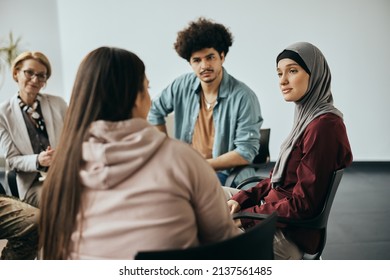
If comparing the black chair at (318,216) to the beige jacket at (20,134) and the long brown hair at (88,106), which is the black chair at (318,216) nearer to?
the long brown hair at (88,106)

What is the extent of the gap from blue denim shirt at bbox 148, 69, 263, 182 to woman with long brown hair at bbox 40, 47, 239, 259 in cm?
68

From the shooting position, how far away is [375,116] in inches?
64.2

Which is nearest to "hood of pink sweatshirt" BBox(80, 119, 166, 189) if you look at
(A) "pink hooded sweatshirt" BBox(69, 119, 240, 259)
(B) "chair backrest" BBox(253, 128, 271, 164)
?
(A) "pink hooded sweatshirt" BBox(69, 119, 240, 259)

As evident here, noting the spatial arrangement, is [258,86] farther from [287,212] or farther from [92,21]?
[92,21]

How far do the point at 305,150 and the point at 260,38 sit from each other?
57cm

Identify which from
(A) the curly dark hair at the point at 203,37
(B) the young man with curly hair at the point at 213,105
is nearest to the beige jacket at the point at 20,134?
(B) the young man with curly hair at the point at 213,105

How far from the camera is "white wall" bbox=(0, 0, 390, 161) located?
1.59 meters

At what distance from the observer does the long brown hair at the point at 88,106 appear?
0.96 meters

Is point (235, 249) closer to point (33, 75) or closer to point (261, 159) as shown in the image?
point (261, 159)

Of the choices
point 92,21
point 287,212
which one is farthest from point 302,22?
point 92,21

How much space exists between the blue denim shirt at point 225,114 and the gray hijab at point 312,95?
28 cm

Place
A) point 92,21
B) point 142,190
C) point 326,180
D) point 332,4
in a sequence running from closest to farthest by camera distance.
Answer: point 142,190 < point 326,180 < point 332,4 < point 92,21
